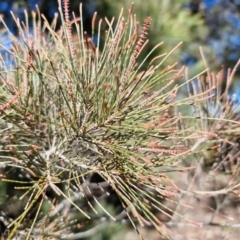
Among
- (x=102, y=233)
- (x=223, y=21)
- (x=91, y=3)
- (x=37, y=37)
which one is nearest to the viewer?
(x=37, y=37)

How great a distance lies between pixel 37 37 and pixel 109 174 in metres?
0.41

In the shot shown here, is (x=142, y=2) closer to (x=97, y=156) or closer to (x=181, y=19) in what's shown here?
(x=181, y=19)

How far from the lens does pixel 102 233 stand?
1.92 meters

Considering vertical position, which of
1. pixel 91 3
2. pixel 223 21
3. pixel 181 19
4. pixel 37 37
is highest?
pixel 223 21

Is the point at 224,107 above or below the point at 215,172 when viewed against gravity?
above

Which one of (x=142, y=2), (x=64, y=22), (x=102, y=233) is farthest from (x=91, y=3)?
(x=64, y=22)

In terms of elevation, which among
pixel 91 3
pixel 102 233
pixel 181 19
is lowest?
pixel 102 233

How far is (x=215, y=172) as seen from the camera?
1.06 m

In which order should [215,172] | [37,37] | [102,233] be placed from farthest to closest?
1. [102,233]
2. [215,172]
3. [37,37]

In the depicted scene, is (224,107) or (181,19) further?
(181,19)

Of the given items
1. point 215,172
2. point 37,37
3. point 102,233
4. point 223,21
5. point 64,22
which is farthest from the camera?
point 223,21

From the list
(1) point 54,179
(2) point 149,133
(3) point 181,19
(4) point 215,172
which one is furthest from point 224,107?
(3) point 181,19

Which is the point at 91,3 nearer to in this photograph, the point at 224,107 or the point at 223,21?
the point at 224,107

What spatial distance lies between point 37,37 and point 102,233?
121 cm
